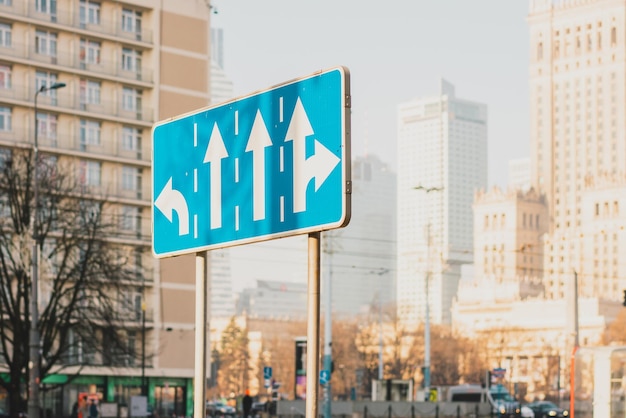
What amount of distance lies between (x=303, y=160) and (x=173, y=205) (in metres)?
1.17

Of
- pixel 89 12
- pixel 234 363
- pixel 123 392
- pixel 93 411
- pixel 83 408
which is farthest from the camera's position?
pixel 234 363

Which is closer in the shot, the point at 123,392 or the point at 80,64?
the point at 123,392

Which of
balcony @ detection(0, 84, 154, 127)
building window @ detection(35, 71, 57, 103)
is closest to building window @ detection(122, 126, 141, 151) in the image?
balcony @ detection(0, 84, 154, 127)

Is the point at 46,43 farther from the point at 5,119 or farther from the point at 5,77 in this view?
the point at 5,119

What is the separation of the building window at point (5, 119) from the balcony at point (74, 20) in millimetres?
5443

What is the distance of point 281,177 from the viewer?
5.78 meters

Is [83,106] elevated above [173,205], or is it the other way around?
[83,106]

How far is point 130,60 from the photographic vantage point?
3440 inches

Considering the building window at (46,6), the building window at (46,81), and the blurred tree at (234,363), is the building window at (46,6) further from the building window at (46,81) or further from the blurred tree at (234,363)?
the blurred tree at (234,363)

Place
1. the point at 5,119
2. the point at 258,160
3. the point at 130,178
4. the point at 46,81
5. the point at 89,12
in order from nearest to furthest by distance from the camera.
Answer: the point at 258,160
the point at 5,119
the point at 46,81
the point at 89,12
the point at 130,178

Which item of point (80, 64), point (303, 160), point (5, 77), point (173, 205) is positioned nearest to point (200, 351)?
point (173, 205)

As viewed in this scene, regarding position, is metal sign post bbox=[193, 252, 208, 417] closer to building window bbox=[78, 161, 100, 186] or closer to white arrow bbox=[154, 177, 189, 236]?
white arrow bbox=[154, 177, 189, 236]

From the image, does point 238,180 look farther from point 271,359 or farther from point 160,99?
point 271,359

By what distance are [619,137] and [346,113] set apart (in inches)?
7713
